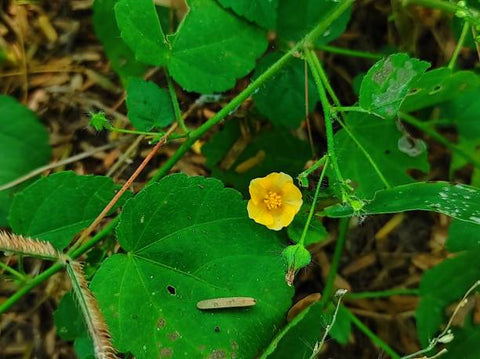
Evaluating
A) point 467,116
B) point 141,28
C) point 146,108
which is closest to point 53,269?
point 146,108

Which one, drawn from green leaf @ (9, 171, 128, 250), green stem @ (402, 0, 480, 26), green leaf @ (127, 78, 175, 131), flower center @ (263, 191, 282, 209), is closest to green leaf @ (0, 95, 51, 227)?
green leaf @ (9, 171, 128, 250)

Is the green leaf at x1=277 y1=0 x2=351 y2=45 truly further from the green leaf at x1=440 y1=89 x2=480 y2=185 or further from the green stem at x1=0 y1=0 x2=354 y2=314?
the green leaf at x1=440 y1=89 x2=480 y2=185

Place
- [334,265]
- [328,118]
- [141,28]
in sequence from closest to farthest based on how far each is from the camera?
[328,118], [141,28], [334,265]

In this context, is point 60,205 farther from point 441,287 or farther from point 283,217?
point 441,287

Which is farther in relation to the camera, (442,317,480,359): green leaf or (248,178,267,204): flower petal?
(442,317,480,359): green leaf

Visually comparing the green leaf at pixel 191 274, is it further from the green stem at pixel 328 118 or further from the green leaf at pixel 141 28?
the green leaf at pixel 141 28

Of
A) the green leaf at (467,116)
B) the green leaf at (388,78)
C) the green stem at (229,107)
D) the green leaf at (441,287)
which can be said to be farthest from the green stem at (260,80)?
the green leaf at (441,287)

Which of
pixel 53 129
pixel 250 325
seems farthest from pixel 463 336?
pixel 53 129

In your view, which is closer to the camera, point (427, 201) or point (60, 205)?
point (427, 201)
